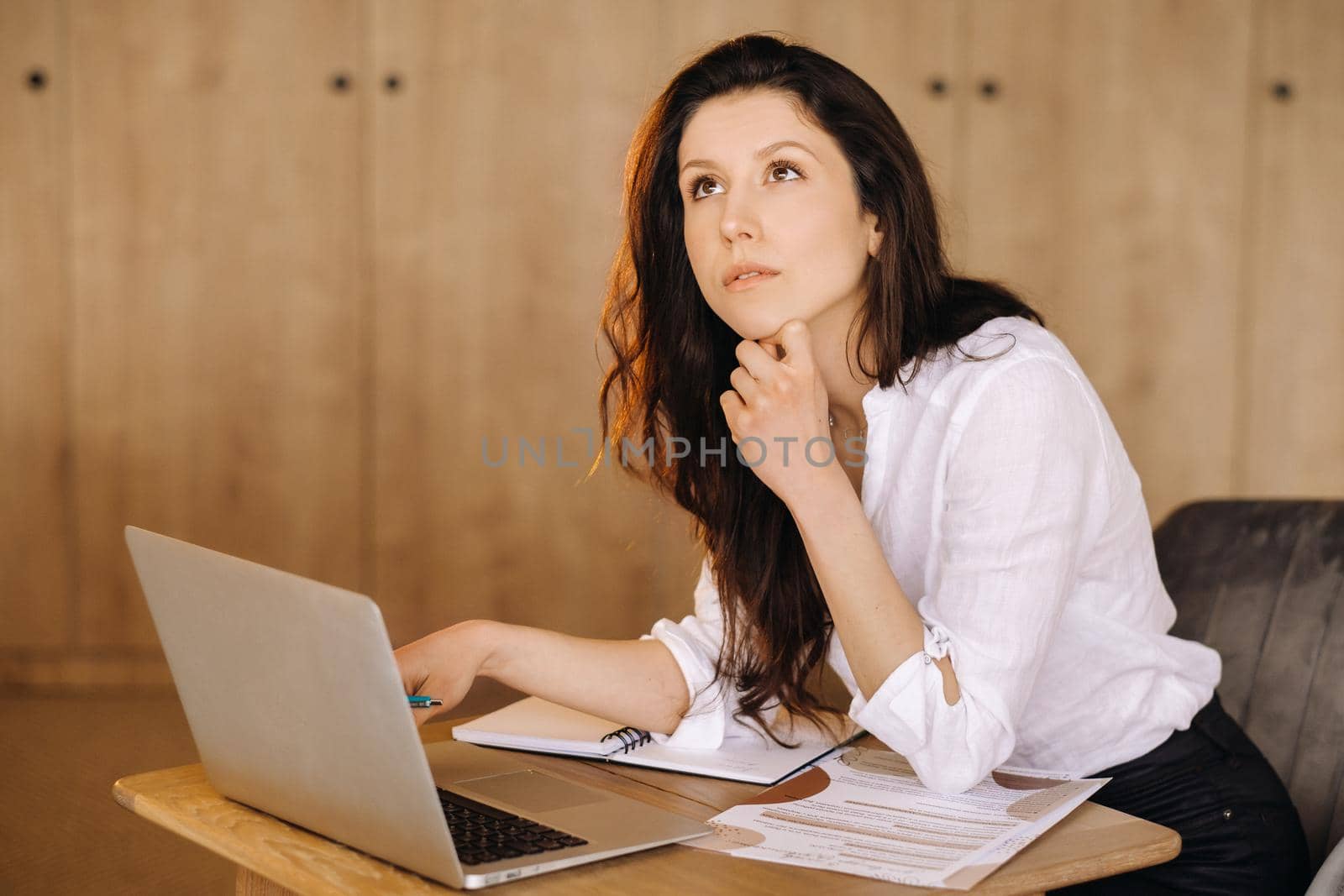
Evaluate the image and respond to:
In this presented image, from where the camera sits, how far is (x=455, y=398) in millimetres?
3385

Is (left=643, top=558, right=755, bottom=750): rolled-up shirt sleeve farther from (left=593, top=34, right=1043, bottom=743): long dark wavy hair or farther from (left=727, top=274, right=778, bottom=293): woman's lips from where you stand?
(left=727, top=274, right=778, bottom=293): woman's lips

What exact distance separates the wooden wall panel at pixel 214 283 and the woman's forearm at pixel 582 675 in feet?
7.39

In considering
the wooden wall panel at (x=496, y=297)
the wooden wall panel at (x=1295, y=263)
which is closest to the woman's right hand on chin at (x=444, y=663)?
the wooden wall panel at (x=496, y=297)

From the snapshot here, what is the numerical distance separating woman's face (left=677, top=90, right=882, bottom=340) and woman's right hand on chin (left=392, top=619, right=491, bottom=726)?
412mm

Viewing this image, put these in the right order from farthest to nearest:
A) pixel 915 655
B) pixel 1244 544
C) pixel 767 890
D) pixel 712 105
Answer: pixel 1244 544
pixel 712 105
pixel 915 655
pixel 767 890

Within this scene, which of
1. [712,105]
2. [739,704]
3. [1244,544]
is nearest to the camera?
[739,704]

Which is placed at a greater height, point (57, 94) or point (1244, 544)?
point (57, 94)

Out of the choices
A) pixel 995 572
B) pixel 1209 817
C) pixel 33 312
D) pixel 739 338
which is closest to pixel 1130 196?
pixel 739 338

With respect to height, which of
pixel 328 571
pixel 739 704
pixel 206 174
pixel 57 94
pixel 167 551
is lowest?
pixel 328 571

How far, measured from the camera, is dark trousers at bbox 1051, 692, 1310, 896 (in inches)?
48.3

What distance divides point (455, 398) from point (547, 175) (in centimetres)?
62

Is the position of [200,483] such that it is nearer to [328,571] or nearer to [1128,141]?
[328,571]

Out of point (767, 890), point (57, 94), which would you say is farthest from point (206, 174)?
point (767, 890)

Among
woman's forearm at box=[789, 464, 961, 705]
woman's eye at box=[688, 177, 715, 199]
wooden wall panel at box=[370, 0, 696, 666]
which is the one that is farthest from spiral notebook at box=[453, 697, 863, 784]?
→ wooden wall panel at box=[370, 0, 696, 666]
